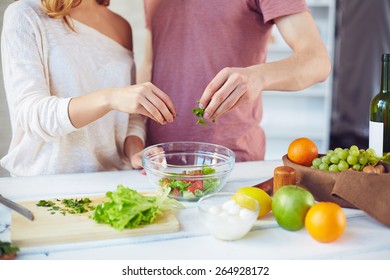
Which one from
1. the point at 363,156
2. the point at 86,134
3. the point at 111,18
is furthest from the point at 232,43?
the point at 363,156

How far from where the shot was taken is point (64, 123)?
146 cm

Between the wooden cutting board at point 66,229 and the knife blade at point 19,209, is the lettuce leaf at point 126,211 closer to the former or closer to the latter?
the wooden cutting board at point 66,229

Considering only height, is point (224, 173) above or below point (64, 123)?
below

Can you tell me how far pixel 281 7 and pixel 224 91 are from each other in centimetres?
50

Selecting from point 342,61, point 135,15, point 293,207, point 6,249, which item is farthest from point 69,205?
point 342,61

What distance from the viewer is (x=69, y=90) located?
1678mm

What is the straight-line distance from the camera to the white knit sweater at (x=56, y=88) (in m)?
1.52

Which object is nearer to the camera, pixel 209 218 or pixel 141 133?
pixel 209 218

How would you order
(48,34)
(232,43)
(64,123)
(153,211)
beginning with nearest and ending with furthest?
1. (153,211)
2. (64,123)
3. (48,34)
4. (232,43)

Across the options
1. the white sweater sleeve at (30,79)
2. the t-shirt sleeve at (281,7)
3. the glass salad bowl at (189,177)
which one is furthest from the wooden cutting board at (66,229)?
the t-shirt sleeve at (281,7)

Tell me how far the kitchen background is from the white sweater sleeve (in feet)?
7.05

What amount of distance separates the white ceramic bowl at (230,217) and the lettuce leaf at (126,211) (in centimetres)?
12

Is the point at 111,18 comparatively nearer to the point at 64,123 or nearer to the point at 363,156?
the point at 64,123

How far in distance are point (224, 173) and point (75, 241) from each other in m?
0.43
